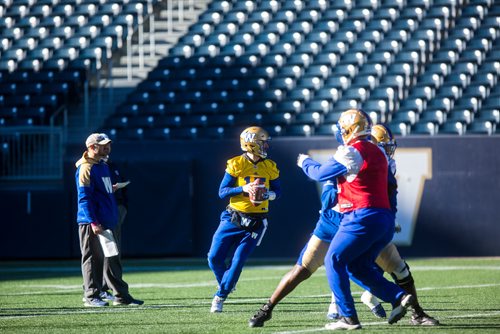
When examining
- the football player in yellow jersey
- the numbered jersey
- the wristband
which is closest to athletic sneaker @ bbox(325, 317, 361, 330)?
the football player in yellow jersey

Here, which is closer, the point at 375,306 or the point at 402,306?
the point at 402,306

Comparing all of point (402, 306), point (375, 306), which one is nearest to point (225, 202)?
point (375, 306)

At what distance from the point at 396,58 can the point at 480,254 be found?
613 centimetres

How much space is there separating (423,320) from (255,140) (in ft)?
10.1

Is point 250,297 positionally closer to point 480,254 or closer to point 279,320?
point 279,320

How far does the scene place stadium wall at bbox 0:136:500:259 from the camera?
19.1 meters

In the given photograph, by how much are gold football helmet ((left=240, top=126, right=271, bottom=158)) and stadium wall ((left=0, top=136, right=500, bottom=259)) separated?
27.3 ft

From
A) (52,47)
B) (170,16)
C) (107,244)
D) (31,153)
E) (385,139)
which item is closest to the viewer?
(385,139)

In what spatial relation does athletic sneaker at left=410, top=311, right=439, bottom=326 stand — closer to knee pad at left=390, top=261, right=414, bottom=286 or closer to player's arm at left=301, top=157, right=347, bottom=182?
knee pad at left=390, top=261, right=414, bottom=286

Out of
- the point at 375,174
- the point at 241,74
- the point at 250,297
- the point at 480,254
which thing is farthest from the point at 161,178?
the point at 375,174

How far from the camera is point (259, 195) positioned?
11008mm

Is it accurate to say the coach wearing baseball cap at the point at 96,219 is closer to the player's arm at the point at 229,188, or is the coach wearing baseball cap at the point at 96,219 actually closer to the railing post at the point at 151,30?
the player's arm at the point at 229,188

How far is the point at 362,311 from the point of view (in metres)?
10.5

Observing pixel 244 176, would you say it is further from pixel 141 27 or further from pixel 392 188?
pixel 141 27
